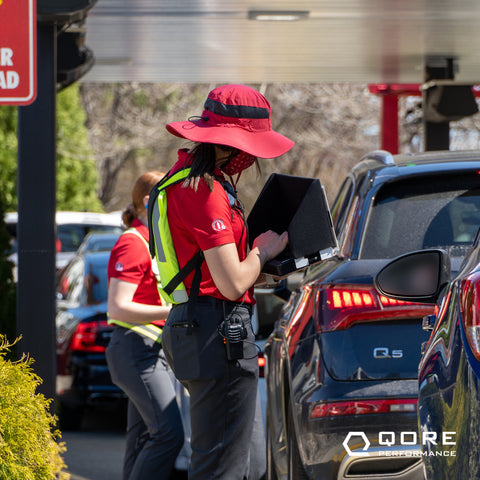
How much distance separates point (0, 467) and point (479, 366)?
1525 mm

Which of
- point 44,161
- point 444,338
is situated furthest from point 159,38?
point 444,338

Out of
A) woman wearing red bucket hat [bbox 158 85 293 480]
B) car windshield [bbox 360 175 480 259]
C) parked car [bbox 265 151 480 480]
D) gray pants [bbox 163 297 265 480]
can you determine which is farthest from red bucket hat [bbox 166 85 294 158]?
car windshield [bbox 360 175 480 259]

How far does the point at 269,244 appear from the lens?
143 inches

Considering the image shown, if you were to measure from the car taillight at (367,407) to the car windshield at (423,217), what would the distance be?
25.8 inches

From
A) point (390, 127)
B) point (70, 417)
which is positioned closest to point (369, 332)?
point (70, 417)

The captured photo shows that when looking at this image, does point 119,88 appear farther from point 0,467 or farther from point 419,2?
point 0,467

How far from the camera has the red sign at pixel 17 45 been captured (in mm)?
4094

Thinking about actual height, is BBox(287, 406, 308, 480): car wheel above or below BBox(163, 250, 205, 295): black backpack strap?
below

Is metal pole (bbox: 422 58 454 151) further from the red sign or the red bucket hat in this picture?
the red bucket hat

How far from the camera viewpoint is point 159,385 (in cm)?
522

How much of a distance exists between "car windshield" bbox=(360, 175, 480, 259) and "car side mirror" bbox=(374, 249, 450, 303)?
2.32ft

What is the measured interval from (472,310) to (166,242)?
4.33 feet

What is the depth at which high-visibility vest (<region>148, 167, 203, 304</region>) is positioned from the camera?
354cm

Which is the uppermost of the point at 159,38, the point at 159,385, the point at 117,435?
the point at 159,38
